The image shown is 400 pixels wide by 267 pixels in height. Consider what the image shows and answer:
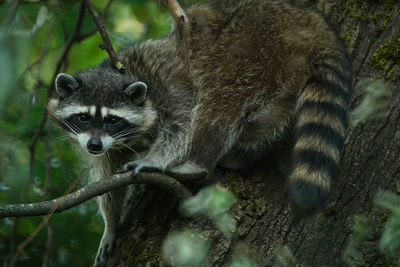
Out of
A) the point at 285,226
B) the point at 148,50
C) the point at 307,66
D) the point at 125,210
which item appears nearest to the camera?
the point at 285,226

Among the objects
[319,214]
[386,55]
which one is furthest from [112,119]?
[386,55]

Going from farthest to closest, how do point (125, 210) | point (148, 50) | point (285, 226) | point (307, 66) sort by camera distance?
1. point (148, 50)
2. point (125, 210)
3. point (307, 66)
4. point (285, 226)

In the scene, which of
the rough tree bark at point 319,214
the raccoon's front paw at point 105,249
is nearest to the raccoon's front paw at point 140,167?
the rough tree bark at point 319,214

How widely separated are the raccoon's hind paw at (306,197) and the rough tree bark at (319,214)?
35cm

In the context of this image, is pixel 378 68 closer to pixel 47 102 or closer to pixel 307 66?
pixel 307 66

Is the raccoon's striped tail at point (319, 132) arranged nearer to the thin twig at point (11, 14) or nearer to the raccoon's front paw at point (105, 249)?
the raccoon's front paw at point (105, 249)

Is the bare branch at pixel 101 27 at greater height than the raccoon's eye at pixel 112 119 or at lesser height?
greater

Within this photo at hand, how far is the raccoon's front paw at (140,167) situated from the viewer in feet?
10.1

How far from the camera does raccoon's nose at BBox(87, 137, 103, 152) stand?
3418mm

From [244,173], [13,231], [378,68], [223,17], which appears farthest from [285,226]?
[13,231]

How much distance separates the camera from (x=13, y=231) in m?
3.68

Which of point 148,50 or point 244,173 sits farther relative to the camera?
point 148,50

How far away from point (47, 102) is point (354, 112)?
2245 millimetres

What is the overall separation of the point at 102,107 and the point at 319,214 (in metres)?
1.64
